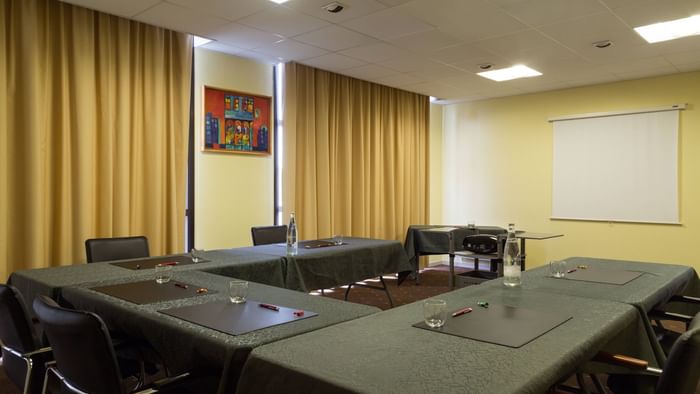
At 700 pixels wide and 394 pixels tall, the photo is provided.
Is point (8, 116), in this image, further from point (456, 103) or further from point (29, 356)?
point (456, 103)

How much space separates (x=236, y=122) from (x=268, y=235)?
1531 mm

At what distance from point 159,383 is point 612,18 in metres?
4.09

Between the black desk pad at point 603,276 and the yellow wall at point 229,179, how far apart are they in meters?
3.52

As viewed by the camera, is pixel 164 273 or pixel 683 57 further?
pixel 683 57

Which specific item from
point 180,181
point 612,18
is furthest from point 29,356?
point 612,18

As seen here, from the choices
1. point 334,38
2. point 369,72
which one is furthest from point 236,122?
point 369,72

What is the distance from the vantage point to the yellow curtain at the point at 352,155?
17.6 ft

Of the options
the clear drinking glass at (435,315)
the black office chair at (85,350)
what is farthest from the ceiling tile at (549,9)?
the black office chair at (85,350)

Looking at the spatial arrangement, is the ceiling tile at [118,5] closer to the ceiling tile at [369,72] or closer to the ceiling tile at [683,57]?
the ceiling tile at [369,72]

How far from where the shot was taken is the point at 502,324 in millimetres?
1565

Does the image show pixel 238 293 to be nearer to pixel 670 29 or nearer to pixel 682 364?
pixel 682 364

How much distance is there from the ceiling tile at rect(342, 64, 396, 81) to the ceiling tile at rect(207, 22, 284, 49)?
131 cm

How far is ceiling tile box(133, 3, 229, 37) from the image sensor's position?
11.9ft

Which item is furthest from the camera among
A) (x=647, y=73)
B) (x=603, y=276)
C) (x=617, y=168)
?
(x=617, y=168)
